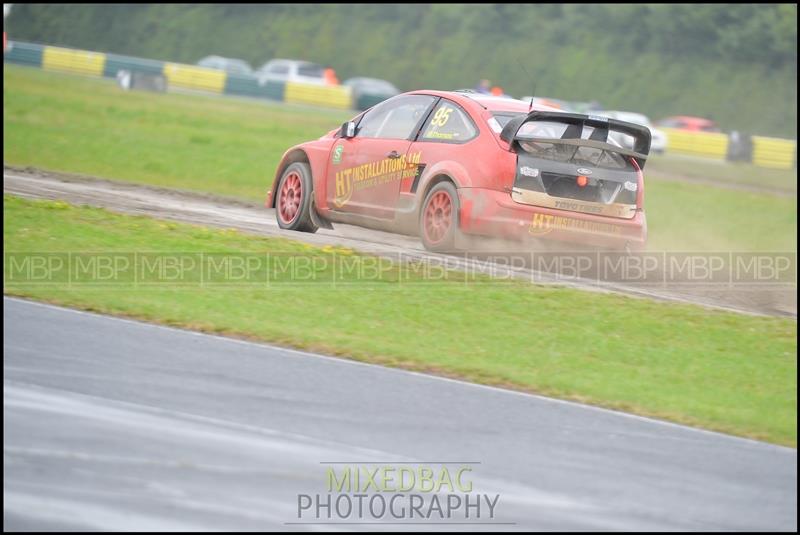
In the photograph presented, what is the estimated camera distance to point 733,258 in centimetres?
1561

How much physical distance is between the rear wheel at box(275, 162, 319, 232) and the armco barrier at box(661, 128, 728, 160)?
32291 mm

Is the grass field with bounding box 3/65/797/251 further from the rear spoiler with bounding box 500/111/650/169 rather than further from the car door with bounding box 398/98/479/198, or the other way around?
the car door with bounding box 398/98/479/198

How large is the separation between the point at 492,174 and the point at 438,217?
0.76 meters

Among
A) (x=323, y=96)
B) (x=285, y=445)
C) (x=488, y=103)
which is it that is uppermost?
(x=323, y=96)

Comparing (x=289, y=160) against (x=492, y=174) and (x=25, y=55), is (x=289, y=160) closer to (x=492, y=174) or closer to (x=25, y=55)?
(x=492, y=174)

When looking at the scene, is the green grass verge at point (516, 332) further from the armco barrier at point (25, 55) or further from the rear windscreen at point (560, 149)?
the armco barrier at point (25, 55)

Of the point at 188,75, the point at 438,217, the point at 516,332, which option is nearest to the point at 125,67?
the point at 188,75

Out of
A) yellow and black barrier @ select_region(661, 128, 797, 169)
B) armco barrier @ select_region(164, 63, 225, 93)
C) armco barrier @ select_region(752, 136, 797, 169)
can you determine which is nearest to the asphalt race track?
armco barrier @ select_region(752, 136, 797, 169)

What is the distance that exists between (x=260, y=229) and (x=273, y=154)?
467 inches

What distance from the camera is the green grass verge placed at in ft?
28.1

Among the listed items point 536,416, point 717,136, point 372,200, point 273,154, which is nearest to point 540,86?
point 717,136

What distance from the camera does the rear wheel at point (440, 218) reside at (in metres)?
10.9

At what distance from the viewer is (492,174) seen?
1066 centimetres

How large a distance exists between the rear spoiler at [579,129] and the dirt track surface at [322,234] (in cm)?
129
